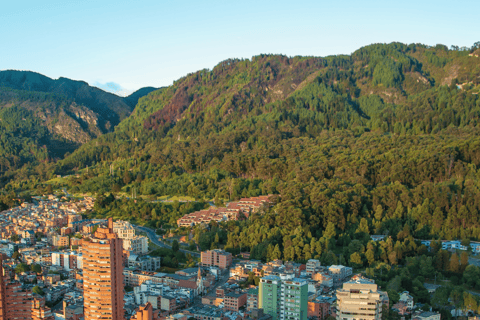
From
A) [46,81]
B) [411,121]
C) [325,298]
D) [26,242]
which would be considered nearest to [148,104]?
[46,81]

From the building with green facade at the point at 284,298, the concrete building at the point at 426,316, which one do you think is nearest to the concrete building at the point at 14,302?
the building with green facade at the point at 284,298

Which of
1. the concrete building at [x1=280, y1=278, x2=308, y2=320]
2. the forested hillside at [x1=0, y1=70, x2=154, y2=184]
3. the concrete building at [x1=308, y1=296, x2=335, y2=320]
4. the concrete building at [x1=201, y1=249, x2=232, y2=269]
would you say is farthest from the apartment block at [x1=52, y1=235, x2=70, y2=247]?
the forested hillside at [x1=0, y1=70, x2=154, y2=184]

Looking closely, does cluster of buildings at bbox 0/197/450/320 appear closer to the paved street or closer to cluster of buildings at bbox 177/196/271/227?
the paved street

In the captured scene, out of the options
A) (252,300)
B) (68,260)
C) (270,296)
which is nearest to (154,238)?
(68,260)

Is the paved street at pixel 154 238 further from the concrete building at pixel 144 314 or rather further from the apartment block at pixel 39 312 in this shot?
the concrete building at pixel 144 314

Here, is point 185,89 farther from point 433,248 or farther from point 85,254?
point 85,254

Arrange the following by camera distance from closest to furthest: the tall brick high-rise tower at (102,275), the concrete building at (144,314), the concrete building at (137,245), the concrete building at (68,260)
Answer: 1. the tall brick high-rise tower at (102,275)
2. the concrete building at (144,314)
3. the concrete building at (68,260)
4. the concrete building at (137,245)

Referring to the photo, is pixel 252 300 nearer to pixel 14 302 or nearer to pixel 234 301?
pixel 234 301
